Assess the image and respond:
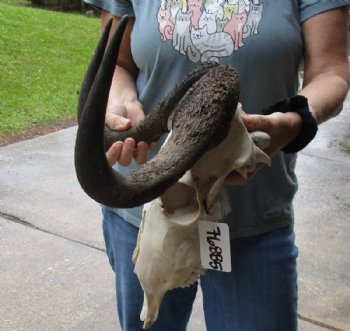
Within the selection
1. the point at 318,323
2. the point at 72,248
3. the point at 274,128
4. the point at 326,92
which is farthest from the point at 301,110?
the point at 72,248

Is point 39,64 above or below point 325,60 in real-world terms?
below

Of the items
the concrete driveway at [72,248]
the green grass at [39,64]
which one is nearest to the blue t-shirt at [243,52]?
the concrete driveway at [72,248]

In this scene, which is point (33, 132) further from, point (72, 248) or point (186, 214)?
point (186, 214)

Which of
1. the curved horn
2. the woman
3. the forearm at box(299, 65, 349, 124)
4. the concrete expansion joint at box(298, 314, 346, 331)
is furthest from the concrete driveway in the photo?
the curved horn

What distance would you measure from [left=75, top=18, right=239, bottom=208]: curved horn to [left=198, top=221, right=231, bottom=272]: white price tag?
1.00ft

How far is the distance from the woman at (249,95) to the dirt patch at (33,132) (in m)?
5.03

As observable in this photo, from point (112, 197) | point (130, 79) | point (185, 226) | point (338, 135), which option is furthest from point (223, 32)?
point (338, 135)

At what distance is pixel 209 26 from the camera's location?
6.81 ft

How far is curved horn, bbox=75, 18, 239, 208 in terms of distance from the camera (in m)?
1.38

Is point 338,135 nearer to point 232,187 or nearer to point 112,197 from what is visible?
point 232,187

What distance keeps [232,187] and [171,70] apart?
40 centimetres

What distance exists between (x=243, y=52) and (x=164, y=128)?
357 millimetres

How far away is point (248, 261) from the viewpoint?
2.20 meters

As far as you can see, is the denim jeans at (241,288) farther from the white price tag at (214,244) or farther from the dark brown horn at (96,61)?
the dark brown horn at (96,61)
